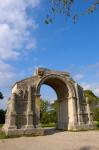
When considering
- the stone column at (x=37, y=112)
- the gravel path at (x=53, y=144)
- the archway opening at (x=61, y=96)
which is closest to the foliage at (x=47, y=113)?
the archway opening at (x=61, y=96)

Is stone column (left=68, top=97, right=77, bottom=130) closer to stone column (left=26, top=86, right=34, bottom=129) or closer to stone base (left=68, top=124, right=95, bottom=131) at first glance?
stone base (left=68, top=124, right=95, bottom=131)

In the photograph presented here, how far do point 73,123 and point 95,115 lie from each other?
15574 mm

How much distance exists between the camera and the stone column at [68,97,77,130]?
20.8 meters

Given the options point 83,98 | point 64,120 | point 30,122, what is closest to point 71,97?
point 83,98

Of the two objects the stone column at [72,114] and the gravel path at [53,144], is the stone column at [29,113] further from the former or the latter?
the stone column at [72,114]

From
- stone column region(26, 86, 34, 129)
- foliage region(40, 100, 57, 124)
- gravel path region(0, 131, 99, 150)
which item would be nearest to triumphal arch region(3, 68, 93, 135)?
stone column region(26, 86, 34, 129)

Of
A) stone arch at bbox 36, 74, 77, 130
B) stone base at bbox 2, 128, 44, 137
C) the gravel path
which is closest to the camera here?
the gravel path

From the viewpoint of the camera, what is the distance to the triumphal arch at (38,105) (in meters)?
18.3

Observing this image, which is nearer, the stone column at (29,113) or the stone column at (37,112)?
the stone column at (29,113)

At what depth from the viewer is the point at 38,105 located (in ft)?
64.0

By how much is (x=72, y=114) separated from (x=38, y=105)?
3.92 metres

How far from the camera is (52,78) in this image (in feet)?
71.1

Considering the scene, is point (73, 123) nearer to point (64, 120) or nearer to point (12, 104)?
point (64, 120)

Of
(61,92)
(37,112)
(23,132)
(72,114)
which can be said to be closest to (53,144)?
(23,132)
